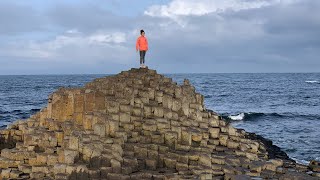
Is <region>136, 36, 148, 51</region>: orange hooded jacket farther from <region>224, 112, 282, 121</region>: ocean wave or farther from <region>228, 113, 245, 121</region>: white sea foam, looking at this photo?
<region>228, 113, 245, 121</region>: white sea foam

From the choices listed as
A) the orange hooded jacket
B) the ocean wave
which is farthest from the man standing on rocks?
the ocean wave

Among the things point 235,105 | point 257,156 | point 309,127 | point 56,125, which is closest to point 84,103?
point 56,125

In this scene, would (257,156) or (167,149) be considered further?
(257,156)

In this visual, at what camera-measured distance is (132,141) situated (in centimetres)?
1337

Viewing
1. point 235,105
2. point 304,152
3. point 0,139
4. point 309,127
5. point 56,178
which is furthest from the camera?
point 235,105

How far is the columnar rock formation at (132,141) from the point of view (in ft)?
39.1

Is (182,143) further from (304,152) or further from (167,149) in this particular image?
(304,152)

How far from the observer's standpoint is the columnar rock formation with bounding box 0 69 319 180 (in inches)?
469

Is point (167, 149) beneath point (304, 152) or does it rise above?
above

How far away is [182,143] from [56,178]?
4371 mm

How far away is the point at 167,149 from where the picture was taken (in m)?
13.1

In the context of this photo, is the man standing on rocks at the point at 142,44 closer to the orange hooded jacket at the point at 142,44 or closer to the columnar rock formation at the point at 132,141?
the orange hooded jacket at the point at 142,44

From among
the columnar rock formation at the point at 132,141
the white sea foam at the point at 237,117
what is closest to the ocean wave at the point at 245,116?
the white sea foam at the point at 237,117

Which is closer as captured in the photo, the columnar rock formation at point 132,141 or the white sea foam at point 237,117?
the columnar rock formation at point 132,141
